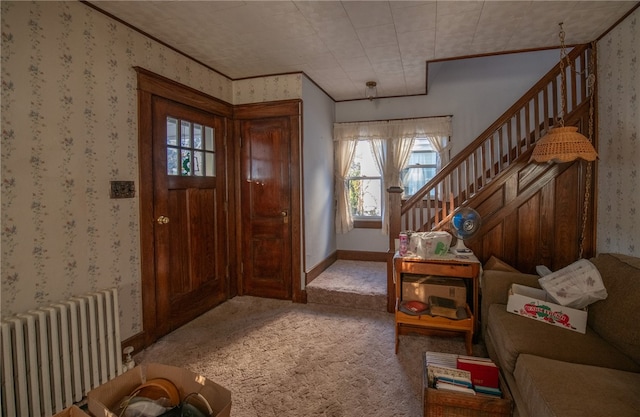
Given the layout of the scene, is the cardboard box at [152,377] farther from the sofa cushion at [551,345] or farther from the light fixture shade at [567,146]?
the light fixture shade at [567,146]

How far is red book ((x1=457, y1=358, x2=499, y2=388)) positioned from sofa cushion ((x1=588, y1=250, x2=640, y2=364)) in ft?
2.31

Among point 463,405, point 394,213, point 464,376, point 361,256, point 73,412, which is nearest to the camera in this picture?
point 73,412

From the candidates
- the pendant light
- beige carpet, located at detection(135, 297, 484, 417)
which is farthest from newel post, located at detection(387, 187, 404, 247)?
the pendant light

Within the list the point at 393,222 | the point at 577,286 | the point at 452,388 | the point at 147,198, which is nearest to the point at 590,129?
the point at 577,286

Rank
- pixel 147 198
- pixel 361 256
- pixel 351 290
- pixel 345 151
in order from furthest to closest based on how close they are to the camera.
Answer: pixel 361 256, pixel 345 151, pixel 351 290, pixel 147 198

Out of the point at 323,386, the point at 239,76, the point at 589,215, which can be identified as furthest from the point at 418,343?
the point at 239,76

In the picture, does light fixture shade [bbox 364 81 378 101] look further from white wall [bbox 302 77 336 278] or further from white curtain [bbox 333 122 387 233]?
white wall [bbox 302 77 336 278]

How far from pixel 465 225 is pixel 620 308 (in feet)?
3.99

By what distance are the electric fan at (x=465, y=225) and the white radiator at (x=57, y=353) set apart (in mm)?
2845

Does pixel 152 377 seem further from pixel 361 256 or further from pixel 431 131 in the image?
pixel 431 131

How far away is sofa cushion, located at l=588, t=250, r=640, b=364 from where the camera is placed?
1.71m

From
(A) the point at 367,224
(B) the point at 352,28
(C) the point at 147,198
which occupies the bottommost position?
(A) the point at 367,224

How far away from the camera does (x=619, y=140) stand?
257 cm

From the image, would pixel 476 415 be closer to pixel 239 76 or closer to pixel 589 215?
pixel 589 215
